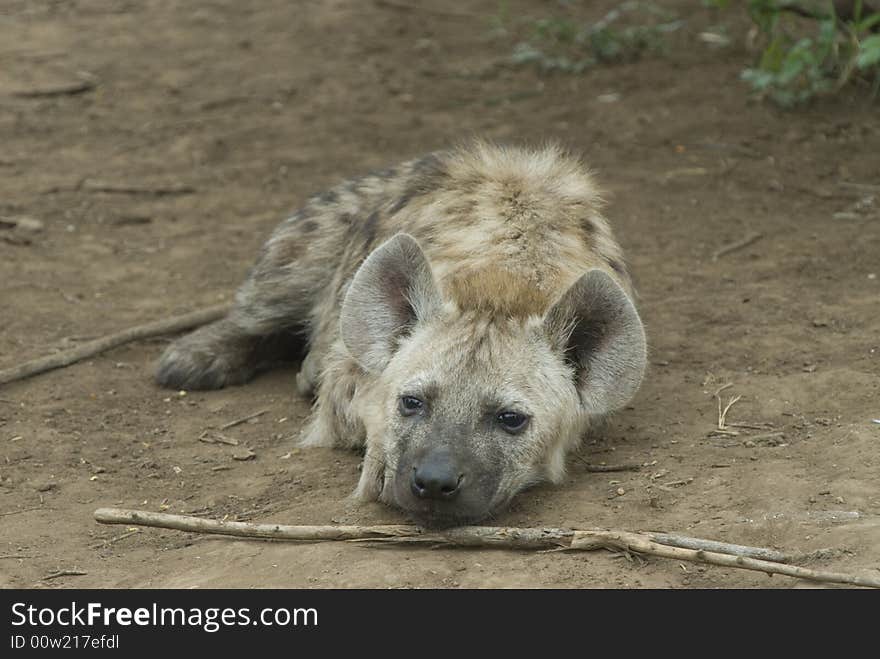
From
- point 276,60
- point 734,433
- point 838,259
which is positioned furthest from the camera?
point 276,60

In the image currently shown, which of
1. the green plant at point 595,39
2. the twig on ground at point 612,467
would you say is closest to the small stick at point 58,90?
the green plant at point 595,39

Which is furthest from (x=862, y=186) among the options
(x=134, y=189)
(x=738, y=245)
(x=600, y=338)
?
(x=134, y=189)

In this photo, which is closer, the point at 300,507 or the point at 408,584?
the point at 408,584

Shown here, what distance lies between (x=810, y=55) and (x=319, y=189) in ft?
7.40

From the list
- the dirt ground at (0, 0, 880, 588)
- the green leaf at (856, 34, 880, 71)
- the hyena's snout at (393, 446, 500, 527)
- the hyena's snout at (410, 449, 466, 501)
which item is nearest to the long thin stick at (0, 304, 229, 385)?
the dirt ground at (0, 0, 880, 588)

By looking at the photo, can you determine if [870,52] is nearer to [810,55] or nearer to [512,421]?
[810,55]

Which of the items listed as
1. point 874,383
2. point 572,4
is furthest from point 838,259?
point 572,4

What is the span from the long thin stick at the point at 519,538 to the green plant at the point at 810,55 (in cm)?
332

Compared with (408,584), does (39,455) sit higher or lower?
lower

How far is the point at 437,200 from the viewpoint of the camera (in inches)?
157

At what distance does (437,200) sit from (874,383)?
1337 mm

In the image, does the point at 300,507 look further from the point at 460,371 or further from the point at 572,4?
the point at 572,4

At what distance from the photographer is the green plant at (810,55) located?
19.5 feet

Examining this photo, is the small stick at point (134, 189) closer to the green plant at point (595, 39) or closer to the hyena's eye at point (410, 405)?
the green plant at point (595, 39)
